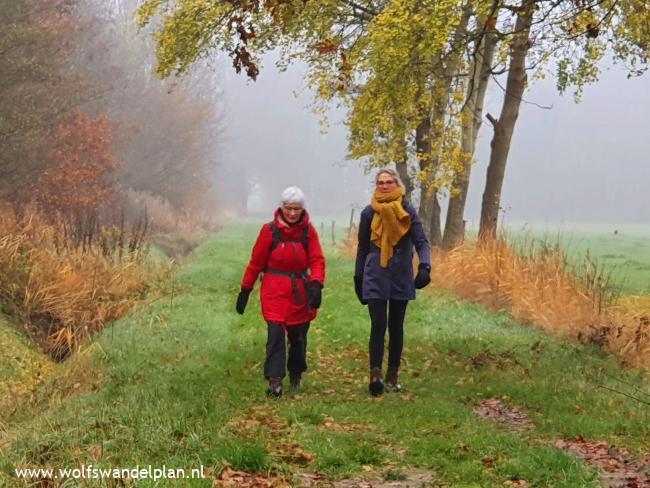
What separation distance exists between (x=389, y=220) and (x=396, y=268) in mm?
548

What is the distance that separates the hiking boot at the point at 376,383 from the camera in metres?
7.75

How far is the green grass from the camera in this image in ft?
17.6

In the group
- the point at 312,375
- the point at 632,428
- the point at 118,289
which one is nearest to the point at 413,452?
the point at 632,428

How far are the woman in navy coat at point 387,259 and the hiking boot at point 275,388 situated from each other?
3.30 feet

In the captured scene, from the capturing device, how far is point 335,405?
7.29 m

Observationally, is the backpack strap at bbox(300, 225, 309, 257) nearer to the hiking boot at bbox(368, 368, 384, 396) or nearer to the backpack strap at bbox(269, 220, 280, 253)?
the backpack strap at bbox(269, 220, 280, 253)

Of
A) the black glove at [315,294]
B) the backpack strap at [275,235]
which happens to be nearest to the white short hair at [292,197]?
the backpack strap at [275,235]

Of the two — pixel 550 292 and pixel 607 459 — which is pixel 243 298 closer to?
pixel 607 459

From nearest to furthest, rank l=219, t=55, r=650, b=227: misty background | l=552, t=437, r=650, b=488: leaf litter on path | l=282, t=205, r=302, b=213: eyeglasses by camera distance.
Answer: l=552, t=437, r=650, b=488: leaf litter on path, l=282, t=205, r=302, b=213: eyeglasses, l=219, t=55, r=650, b=227: misty background

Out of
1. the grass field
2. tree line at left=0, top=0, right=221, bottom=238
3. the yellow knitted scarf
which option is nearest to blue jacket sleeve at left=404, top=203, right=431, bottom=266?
the yellow knitted scarf

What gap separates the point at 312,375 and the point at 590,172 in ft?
382

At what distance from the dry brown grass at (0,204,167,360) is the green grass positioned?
3.08ft

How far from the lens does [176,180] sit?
41656mm

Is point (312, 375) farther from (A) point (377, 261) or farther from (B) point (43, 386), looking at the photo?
(B) point (43, 386)
